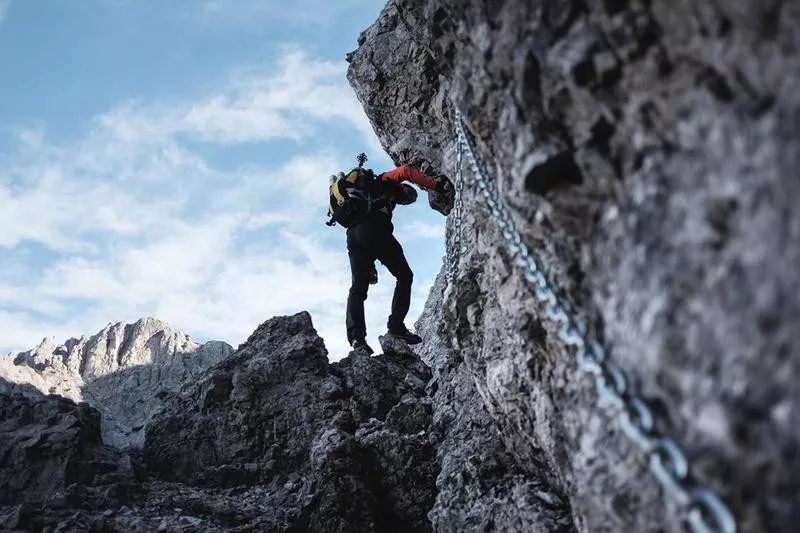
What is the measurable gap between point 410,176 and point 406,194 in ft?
2.86

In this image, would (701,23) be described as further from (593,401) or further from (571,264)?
(593,401)

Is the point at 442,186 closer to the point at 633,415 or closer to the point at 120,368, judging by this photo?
the point at 633,415

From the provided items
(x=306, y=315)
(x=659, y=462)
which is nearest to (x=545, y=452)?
(x=659, y=462)

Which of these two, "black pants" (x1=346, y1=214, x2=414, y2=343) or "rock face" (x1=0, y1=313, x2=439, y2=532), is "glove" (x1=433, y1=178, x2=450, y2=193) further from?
"rock face" (x1=0, y1=313, x2=439, y2=532)

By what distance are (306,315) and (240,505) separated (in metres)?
4.63

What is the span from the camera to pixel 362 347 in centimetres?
1243

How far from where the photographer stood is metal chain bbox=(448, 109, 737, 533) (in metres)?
2.73

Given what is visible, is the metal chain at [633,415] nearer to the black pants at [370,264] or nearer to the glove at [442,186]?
the glove at [442,186]

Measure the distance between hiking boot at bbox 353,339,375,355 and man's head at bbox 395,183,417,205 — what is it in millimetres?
3147

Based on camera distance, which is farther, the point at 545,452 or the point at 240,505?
the point at 240,505

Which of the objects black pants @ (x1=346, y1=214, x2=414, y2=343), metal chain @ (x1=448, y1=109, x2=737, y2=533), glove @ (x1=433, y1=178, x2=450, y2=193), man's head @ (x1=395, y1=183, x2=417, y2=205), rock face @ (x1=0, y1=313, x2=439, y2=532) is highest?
man's head @ (x1=395, y1=183, x2=417, y2=205)

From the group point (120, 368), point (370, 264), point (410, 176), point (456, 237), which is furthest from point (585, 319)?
point (120, 368)

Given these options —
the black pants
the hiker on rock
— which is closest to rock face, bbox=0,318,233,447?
the black pants

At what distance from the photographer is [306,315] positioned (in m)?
12.8
